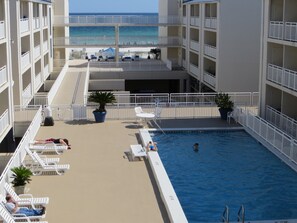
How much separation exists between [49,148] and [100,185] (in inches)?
181

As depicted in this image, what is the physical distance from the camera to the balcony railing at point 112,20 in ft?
168

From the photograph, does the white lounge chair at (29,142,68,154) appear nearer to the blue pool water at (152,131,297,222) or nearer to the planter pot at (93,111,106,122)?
the blue pool water at (152,131,297,222)

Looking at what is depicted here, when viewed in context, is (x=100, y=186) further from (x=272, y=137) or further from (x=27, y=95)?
(x=27, y=95)

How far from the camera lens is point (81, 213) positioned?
602 inches

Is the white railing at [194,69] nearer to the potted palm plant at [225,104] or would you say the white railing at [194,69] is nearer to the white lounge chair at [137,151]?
the potted palm plant at [225,104]

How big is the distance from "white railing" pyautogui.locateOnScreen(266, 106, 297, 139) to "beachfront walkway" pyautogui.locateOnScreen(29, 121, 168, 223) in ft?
21.1

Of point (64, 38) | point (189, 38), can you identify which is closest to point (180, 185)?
point (189, 38)

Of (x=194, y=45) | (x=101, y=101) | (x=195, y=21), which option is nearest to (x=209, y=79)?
(x=194, y=45)

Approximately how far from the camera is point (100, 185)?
18.0 meters

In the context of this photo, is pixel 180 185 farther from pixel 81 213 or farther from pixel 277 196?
pixel 81 213

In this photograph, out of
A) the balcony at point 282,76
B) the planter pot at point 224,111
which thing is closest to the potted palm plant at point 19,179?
the balcony at point 282,76

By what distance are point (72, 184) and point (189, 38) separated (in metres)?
31.2

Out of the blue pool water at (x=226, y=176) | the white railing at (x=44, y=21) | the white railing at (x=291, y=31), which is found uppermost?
the white railing at (x=44, y=21)

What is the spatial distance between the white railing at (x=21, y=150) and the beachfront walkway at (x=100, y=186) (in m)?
0.78
